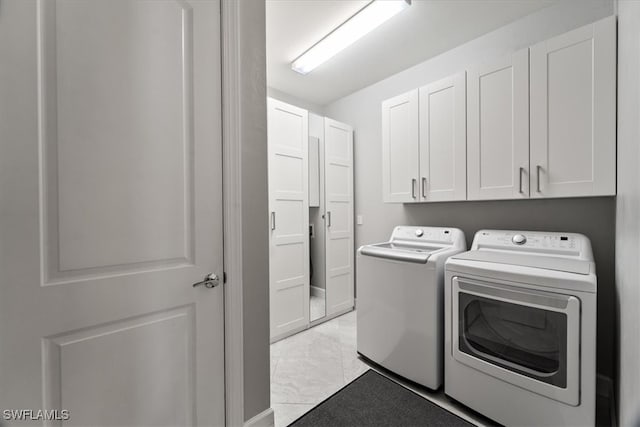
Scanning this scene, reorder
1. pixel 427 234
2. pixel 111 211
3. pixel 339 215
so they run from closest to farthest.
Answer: pixel 111 211
pixel 427 234
pixel 339 215

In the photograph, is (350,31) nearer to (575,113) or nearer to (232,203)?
(575,113)

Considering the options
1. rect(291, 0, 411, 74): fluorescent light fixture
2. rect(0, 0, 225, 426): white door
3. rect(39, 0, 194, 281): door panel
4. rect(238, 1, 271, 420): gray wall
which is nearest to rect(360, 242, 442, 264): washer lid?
rect(238, 1, 271, 420): gray wall

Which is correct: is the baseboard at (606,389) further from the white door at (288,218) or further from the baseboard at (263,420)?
the white door at (288,218)

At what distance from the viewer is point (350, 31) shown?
2.11 meters

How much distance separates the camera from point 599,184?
4.92ft

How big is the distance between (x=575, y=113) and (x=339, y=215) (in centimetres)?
212

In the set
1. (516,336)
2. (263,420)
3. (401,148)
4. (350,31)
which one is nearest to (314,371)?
(263,420)

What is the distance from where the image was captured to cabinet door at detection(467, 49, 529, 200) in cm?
176

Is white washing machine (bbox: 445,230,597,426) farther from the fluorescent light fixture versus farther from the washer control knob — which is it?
the fluorescent light fixture

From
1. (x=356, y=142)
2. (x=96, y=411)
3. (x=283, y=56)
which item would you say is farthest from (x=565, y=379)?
(x=283, y=56)

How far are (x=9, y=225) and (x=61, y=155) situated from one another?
26 centimetres

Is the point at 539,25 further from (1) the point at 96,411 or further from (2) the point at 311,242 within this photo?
(1) the point at 96,411

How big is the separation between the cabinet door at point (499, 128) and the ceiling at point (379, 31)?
458mm

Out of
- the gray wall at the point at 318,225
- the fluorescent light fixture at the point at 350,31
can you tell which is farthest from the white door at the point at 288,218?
the fluorescent light fixture at the point at 350,31
